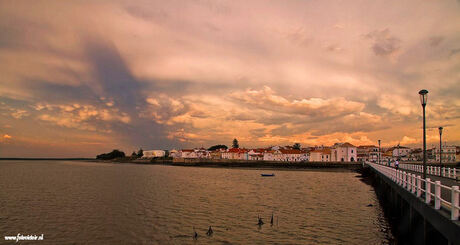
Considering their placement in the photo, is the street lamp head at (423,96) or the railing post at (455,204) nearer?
the railing post at (455,204)

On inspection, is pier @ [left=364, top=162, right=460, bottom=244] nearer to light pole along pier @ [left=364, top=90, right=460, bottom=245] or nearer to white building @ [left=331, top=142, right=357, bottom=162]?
light pole along pier @ [left=364, top=90, right=460, bottom=245]

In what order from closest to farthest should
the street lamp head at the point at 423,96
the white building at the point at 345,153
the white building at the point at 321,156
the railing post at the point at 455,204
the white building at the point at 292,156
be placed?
the railing post at the point at 455,204 → the street lamp head at the point at 423,96 → the white building at the point at 345,153 → the white building at the point at 321,156 → the white building at the point at 292,156

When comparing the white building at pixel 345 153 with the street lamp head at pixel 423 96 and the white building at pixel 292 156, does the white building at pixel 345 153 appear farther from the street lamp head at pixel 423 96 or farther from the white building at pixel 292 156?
the street lamp head at pixel 423 96

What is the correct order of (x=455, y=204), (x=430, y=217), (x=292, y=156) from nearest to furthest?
(x=455, y=204), (x=430, y=217), (x=292, y=156)

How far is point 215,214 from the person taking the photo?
28.0 metres

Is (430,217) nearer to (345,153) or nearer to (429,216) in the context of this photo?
(429,216)

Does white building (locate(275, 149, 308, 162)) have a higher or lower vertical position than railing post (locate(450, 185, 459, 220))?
lower

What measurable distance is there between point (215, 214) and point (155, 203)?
387 inches

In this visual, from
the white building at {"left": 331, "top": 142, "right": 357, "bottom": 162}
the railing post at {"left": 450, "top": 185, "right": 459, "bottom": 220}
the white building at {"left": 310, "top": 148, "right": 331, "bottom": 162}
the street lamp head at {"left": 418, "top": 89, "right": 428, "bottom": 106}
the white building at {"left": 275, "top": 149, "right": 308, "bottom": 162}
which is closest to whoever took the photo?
the railing post at {"left": 450, "top": 185, "right": 459, "bottom": 220}

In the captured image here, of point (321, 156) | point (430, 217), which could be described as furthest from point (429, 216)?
point (321, 156)

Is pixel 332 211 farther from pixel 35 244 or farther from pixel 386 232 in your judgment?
pixel 35 244

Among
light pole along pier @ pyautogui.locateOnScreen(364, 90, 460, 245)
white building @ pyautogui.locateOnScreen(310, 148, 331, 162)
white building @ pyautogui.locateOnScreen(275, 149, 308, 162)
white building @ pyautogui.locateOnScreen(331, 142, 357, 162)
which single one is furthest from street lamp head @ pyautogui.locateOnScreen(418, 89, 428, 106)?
white building @ pyautogui.locateOnScreen(275, 149, 308, 162)

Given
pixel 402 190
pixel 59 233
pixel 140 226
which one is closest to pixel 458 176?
pixel 402 190

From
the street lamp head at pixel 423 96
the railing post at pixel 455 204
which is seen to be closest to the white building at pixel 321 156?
the street lamp head at pixel 423 96
